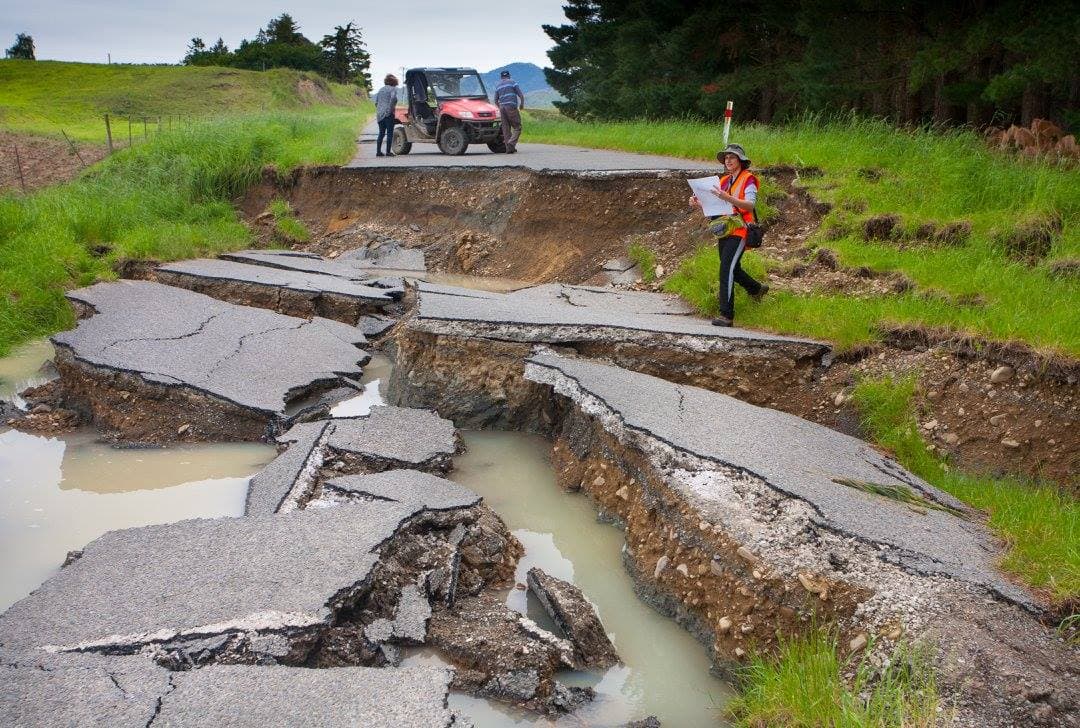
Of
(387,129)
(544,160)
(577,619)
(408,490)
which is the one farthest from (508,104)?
(577,619)

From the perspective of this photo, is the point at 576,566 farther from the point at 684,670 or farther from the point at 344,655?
the point at 344,655

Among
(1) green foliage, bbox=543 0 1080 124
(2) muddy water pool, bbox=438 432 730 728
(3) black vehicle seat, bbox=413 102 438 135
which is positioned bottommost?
(2) muddy water pool, bbox=438 432 730 728

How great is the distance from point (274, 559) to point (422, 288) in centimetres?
494

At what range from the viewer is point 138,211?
42.5ft

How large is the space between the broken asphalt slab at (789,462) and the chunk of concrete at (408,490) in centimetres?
115

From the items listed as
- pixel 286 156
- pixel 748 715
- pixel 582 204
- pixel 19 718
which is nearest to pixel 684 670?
pixel 748 715

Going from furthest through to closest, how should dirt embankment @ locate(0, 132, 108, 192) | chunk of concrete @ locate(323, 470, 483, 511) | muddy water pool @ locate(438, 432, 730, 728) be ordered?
dirt embankment @ locate(0, 132, 108, 192) → chunk of concrete @ locate(323, 470, 483, 511) → muddy water pool @ locate(438, 432, 730, 728)

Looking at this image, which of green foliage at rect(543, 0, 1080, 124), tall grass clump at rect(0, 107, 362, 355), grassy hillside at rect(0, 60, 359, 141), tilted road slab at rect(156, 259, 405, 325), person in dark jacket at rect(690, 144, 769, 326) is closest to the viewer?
person in dark jacket at rect(690, 144, 769, 326)

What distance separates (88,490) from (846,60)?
47.0 feet

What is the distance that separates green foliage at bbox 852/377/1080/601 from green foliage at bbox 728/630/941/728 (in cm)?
95

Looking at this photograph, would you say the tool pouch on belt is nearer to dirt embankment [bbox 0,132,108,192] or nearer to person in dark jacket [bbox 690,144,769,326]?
person in dark jacket [bbox 690,144,769,326]

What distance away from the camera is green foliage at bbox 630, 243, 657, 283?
31.7ft

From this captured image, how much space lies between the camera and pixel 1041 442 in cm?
545

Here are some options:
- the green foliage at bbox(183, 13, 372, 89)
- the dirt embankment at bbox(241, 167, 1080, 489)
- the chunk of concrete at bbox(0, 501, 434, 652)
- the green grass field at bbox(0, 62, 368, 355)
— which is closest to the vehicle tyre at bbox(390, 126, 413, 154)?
the green grass field at bbox(0, 62, 368, 355)
